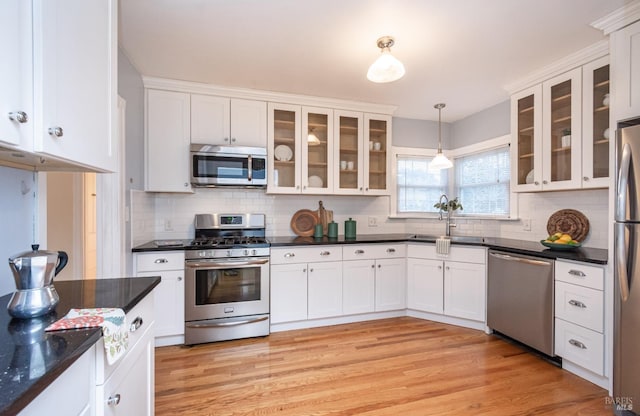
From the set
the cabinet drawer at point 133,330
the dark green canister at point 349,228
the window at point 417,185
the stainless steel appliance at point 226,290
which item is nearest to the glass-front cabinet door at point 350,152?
the dark green canister at point 349,228

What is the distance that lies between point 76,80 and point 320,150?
8.47 ft

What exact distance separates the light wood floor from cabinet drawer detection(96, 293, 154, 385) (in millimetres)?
853

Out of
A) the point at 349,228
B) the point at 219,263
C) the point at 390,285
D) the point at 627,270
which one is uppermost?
the point at 349,228

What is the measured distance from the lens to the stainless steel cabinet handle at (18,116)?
0.75 m

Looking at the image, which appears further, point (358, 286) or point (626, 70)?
point (358, 286)

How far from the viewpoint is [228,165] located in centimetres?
299

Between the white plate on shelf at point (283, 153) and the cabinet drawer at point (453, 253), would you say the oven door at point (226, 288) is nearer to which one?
the white plate on shelf at point (283, 153)

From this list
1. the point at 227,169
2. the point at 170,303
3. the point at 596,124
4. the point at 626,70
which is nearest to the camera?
the point at 626,70

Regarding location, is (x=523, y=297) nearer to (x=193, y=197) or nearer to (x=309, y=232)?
(x=309, y=232)

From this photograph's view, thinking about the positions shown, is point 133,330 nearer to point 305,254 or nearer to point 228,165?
point 305,254

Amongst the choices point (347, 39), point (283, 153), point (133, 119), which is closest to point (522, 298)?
point (347, 39)

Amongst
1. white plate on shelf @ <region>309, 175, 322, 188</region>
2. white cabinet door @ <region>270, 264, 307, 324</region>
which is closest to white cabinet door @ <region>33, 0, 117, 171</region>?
white cabinet door @ <region>270, 264, 307, 324</region>

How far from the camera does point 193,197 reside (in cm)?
321

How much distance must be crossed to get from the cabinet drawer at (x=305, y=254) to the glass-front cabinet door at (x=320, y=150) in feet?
2.34
